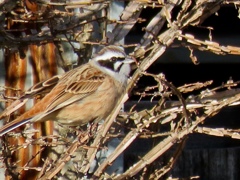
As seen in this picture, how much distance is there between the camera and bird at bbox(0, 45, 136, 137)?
206 inches

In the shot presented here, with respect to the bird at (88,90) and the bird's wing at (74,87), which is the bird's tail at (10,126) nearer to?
the bird's wing at (74,87)

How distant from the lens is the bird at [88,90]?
17.1ft

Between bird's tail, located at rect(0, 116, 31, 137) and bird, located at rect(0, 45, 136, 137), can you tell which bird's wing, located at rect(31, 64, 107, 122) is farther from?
bird's tail, located at rect(0, 116, 31, 137)

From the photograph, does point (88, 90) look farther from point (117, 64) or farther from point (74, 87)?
point (117, 64)

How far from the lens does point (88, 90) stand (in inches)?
215

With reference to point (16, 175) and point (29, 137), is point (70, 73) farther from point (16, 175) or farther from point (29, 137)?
point (16, 175)

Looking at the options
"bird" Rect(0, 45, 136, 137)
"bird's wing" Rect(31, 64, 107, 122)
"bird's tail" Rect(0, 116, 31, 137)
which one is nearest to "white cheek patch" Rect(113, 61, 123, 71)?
"bird" Rect(0, 45, 136, 137)

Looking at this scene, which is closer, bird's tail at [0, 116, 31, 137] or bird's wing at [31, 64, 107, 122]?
bird's tail at [0, 116, 31, 137]

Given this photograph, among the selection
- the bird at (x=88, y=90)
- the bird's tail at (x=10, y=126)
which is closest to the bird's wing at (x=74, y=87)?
the bird at (x=88, y=90)

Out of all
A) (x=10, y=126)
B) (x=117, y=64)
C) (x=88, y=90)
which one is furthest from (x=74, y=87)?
(x=10, y=126)

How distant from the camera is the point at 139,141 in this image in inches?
249

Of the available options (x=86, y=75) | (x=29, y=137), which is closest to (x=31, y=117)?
(x=29, y=137)

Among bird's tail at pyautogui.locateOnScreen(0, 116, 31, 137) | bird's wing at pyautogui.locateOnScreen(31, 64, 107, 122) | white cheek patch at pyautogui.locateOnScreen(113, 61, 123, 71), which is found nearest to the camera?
bird's tail at pyautogui.locateOnScreen(0, 116, 31, 137)

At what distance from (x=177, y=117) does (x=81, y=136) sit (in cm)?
66
